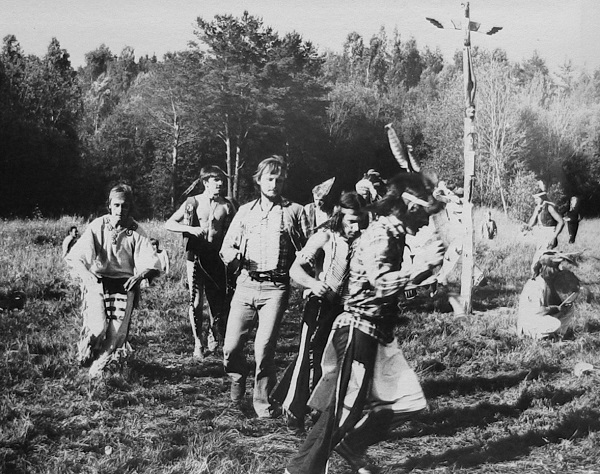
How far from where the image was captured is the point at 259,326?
3.86 m

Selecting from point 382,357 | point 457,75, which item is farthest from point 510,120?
point 382,357

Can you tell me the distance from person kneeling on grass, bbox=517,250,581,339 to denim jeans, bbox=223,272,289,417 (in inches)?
127

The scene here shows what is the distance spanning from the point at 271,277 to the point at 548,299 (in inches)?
141

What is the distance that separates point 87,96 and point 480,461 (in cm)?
405

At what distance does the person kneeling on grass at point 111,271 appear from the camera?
420 cm

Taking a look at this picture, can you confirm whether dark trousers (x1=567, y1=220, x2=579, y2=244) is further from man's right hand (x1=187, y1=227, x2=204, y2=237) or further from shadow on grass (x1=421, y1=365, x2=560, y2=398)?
man's right hand (x1=187, y1=227, x2=204, y2=237)

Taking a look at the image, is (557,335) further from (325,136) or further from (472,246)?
(325,136)

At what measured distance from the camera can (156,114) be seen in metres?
4.06

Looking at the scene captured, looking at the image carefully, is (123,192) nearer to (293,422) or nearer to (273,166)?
(273,166)

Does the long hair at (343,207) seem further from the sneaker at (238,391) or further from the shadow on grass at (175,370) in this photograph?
the shadow on grass at (175,370)

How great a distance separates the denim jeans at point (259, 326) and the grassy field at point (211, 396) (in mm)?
237

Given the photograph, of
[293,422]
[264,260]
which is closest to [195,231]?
[264,260]

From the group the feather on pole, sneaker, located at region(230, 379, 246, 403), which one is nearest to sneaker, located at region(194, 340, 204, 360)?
sneaker, located at region(230, 379, 246, 403)

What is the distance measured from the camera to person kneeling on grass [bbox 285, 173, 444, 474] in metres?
2.97
